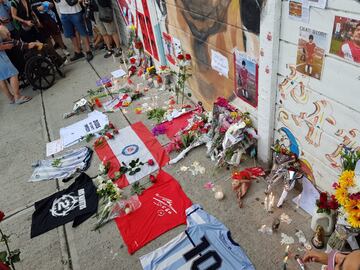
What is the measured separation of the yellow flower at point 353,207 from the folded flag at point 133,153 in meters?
2.38

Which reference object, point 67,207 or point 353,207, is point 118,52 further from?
point 353,207

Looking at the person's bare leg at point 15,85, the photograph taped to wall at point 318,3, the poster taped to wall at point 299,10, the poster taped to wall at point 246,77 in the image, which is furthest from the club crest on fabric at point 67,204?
the person's bare leg at point 15,85

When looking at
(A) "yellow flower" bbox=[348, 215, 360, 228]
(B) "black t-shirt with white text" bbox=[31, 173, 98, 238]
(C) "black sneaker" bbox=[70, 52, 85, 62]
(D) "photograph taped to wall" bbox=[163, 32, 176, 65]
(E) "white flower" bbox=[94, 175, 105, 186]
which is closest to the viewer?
(A) "yellow flower" bbox=[348, 215, 360, 228]

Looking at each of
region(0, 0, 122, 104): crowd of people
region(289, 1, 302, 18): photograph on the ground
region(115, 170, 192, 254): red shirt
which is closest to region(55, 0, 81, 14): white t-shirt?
region(0, 0, 122, 104): crowd of people

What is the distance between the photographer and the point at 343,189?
2.09m

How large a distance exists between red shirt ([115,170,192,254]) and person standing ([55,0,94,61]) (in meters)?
4.85

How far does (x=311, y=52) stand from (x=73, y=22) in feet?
19.6

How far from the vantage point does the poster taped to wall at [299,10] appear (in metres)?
2.29

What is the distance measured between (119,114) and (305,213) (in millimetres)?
3383

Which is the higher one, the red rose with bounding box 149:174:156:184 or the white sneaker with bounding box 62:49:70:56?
the white sneaker with bounding box 62:49:70:56

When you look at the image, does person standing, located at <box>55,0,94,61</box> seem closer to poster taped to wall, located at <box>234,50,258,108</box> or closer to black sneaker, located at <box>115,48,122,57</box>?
black sneaker, located at <box>115,48,122,57</box>

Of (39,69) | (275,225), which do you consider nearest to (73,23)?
(39,69)

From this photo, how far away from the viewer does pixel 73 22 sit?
6887mm

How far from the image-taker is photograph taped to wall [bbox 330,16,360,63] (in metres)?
2.02
